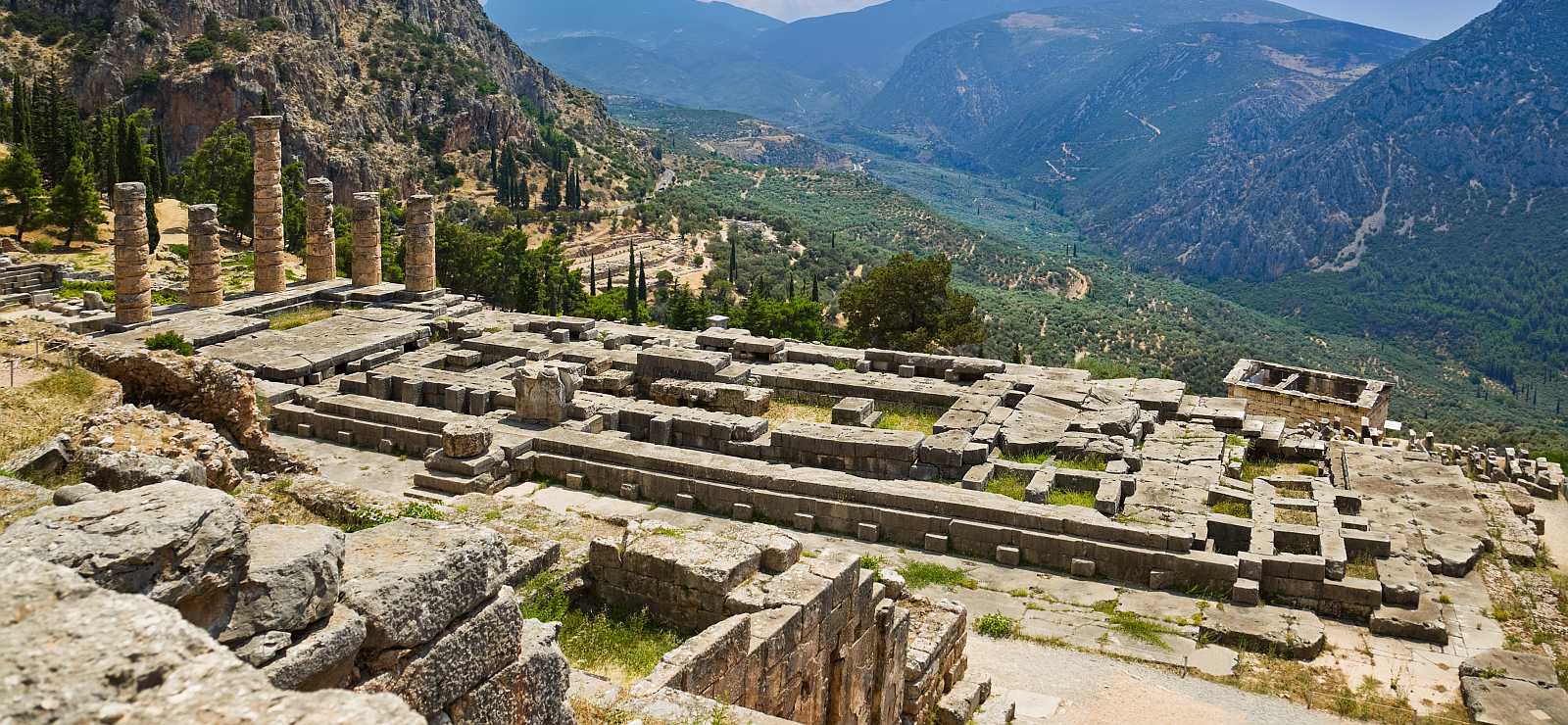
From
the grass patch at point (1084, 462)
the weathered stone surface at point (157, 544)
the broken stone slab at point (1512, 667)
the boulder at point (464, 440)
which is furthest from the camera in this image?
the grass patch at point (1084, 462)

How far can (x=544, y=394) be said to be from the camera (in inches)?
837

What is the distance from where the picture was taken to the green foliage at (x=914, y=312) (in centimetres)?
3519

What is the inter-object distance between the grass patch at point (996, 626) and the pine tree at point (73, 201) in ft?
121

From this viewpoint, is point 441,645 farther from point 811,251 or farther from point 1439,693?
point 811,251

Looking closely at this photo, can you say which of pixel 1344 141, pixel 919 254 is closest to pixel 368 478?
pixel 919 254

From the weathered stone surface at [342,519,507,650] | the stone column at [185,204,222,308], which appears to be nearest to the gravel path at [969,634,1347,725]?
the weathered stone surface at [342,519,507,650]

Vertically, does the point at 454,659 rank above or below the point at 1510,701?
above

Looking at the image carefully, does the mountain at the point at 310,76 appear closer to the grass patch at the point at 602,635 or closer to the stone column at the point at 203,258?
the stone column at the point at 203,258

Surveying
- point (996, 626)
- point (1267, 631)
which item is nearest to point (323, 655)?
point (996, 626)

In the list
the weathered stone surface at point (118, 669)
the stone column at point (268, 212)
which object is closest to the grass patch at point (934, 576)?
the weathered stone surface at point (118, 669)

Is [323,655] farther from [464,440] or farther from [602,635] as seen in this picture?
[464,440]

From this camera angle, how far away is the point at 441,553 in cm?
712

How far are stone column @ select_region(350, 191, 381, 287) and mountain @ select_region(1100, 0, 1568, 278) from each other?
4816 inches

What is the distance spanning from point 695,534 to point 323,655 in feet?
20.2
